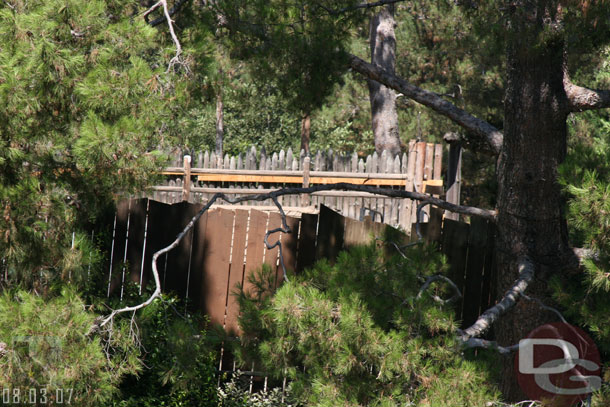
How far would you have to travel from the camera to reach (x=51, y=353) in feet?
8.55

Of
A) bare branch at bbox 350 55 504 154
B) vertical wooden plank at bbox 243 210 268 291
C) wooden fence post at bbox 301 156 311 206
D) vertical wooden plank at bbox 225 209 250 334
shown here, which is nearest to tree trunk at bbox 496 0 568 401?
bare branch at bbox 350 55 504 154

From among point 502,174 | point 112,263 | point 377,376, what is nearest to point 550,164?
point 502,174

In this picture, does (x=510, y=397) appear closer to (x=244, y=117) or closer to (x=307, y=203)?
(x=307, y=203)

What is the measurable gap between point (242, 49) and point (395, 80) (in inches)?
47.8

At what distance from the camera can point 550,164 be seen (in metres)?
4.30

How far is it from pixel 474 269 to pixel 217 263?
2.10 m

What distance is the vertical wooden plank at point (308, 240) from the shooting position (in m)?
5.09

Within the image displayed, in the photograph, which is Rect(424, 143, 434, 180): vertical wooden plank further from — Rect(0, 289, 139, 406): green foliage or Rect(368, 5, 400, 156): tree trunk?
Rect(0, 289, 139, 406): green foliage

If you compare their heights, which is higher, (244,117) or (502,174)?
(244,117)

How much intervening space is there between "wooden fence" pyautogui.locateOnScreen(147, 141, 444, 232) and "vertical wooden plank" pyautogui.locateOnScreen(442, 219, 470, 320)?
503cm

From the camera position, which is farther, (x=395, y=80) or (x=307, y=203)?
(x=307, y=203)

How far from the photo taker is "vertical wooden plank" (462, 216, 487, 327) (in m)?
5.30

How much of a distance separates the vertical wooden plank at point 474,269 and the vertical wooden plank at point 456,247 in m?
0.05

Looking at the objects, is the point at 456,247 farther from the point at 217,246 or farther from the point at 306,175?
the point at 306,175
